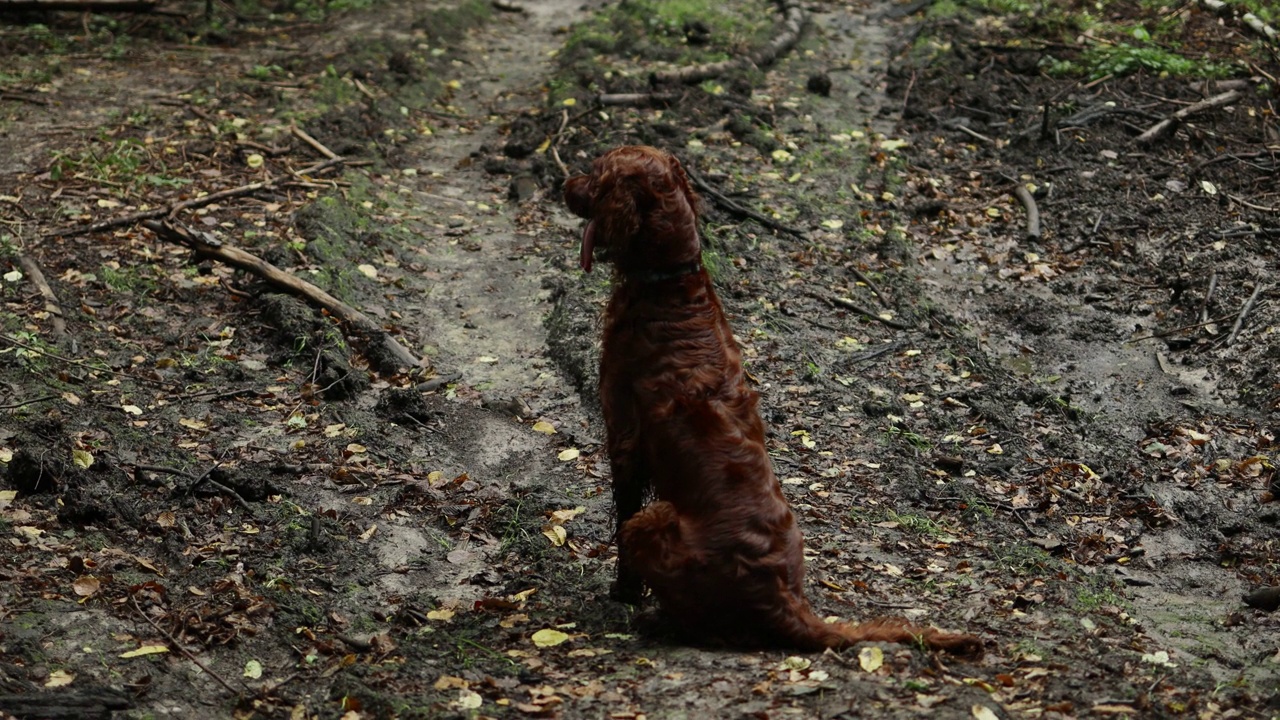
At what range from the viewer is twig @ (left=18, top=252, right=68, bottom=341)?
7.51m

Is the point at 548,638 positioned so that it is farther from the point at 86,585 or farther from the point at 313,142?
the point at 313,142

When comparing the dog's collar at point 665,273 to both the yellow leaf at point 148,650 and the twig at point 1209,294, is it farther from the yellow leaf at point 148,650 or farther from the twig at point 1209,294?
the twig at point 1209,294

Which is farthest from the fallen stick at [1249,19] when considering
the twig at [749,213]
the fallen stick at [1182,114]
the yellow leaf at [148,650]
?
the yellow leaf at [148,650]

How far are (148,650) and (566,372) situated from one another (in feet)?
13.0

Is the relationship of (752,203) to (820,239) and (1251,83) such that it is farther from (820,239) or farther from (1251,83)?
(1251,83)

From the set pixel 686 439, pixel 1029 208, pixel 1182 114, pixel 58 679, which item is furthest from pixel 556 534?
pixel 1182 114

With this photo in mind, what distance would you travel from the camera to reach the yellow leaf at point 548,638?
510 centimetres

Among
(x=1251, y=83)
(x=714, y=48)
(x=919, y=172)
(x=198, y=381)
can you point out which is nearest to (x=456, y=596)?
(x=198, y=381)

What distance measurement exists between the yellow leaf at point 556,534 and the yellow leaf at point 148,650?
2146mm

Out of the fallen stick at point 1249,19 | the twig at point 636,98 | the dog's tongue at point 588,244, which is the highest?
the fallen stick at point 1249,19

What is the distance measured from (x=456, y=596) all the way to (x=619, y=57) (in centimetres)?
888

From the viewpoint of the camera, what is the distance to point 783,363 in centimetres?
839

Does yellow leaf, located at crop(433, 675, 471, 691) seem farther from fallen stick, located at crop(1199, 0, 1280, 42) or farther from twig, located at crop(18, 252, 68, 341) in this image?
fallen stick, located at crop(1199, 0, 1280, 42)

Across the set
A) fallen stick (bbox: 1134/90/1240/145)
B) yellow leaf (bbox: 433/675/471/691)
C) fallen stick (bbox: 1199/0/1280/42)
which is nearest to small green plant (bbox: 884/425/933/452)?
yellow leaf (bbox: 433/675/471/691)
